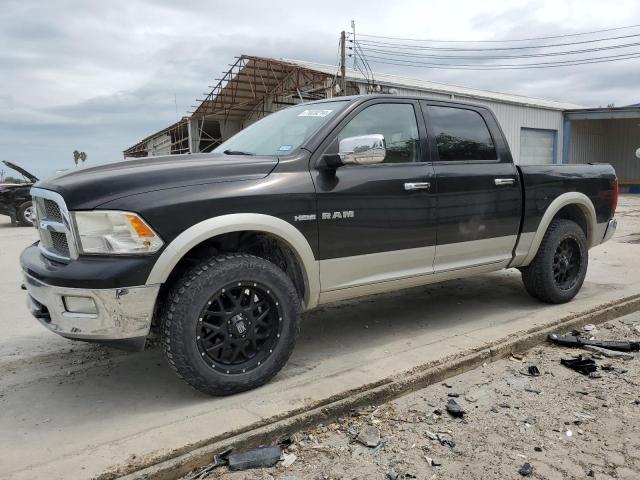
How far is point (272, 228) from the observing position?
3232mm

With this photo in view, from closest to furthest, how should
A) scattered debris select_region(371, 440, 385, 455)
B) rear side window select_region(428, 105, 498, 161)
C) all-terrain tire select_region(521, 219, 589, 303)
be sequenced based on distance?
scattered debris select_region(371, 440, 385, 455)
rear side window select_region(428, 105, 498, 161)
all-terrain tire select_region(521, 219, 589, 303)

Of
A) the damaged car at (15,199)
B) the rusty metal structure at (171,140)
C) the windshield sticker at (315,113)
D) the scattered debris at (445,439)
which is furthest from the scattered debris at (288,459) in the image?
the rusty metal structure at (171,140)

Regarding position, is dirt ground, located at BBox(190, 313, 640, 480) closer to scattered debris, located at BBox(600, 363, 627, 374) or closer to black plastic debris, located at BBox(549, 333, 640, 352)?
scattered debris, located at BBox(600, 363, 627, 374)

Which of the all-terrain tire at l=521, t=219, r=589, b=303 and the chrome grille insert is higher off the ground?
the chrome grille insert

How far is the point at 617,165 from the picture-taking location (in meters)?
32.8

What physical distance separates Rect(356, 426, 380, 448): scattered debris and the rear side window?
223cm

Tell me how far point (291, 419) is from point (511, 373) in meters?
1.69

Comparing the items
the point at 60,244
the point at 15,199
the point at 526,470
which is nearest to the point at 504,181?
the point at 526,470

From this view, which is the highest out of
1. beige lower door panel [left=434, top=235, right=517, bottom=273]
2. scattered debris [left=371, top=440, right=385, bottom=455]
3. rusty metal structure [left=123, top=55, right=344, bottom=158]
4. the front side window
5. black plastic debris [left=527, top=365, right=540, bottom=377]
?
rusty metal structure [left=123, top=55, right=344, bottom=158]

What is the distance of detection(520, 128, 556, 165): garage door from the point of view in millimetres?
26078

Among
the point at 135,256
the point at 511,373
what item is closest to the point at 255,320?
the point at 135,256

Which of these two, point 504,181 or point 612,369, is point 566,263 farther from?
point 612,369

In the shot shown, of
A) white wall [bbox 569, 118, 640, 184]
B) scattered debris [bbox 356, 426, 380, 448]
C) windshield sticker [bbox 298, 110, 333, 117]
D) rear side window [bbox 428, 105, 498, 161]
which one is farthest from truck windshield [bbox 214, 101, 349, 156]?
white wall [bbox 569, 118, 640, 184]

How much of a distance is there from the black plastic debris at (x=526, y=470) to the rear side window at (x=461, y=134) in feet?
7.86
